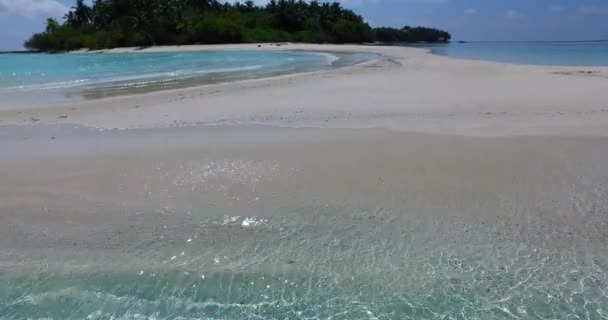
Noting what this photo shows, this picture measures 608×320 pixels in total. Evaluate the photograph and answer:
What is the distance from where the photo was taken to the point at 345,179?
5.09 metres

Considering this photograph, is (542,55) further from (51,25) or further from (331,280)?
(51,25)

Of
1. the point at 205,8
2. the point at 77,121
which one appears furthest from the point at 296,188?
the point at 205,8

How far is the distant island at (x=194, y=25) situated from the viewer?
219 feet

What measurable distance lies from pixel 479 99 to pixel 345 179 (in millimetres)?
6047

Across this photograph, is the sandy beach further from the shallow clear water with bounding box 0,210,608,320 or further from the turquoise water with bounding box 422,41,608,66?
the turquoise water with bounding box 422,41,608,66

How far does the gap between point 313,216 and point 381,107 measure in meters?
5.35

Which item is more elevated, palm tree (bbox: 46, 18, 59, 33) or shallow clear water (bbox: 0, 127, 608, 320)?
palm tree (bbox: 46, 18, 59, 33)

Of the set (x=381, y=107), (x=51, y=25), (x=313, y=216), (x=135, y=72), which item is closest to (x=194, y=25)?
(x=51, y=25)

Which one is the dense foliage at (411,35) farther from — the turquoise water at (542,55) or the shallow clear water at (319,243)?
the shallow clear water at (319,243)

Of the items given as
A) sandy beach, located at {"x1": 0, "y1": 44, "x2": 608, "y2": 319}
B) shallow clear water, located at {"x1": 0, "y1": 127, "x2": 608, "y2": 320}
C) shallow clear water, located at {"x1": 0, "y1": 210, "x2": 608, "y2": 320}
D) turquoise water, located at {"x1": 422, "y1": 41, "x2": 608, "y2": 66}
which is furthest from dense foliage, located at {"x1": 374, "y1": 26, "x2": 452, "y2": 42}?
shallow clear water, located at {"x1": 0, "y1": 210, "x2": 608, "y2": 320}

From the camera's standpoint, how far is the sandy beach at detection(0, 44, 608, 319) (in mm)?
3072

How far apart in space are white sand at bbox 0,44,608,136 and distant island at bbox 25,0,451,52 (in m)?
58.7

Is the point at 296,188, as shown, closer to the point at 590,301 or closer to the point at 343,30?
the point at 590,301

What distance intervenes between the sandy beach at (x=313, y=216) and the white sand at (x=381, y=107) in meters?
0.11
